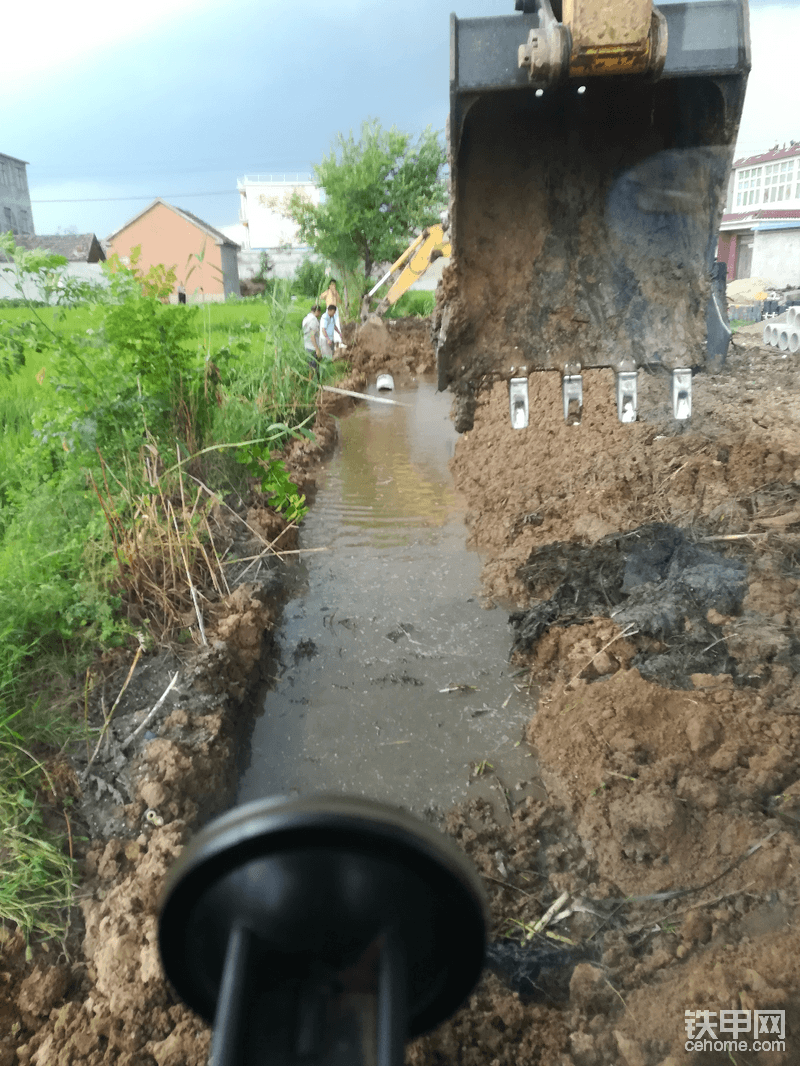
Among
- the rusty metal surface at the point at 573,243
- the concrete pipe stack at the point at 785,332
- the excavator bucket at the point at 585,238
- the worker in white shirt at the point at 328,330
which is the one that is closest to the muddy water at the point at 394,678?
the excavator bucket at the point at 585,238

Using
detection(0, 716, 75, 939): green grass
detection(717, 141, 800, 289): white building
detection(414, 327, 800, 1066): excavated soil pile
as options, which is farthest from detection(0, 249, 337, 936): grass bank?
detection(717, 141, 800, 289): white building

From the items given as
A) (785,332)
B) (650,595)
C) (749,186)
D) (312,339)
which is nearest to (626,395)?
(650,595)

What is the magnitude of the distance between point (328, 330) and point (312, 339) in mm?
1280

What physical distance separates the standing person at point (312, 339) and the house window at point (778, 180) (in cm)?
1180

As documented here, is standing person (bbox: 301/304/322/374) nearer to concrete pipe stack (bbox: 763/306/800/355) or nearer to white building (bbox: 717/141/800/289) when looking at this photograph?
concrete pipe stack (bbox: 763/306/800/355)

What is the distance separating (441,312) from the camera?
3.44 meters

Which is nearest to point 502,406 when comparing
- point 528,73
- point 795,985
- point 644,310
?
point 644,310

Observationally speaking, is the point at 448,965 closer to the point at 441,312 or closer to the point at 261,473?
the point at 441,312

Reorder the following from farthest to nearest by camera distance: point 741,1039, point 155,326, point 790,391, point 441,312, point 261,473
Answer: point 790,391 → point 261,473 → point 155,326 → point 441,312 → point 741,1039

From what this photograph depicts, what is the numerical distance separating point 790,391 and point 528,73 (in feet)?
20.0

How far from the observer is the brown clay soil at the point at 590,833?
1961 millimetres

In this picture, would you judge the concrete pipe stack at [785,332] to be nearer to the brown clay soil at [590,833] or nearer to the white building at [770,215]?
the white building at [770,215]

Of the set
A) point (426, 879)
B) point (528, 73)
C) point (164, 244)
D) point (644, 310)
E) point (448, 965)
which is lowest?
point (448, 965)

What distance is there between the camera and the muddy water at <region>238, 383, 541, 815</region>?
3.20m
